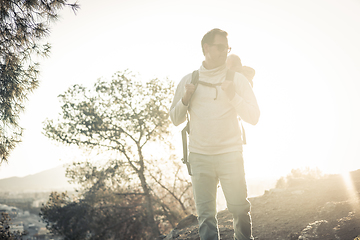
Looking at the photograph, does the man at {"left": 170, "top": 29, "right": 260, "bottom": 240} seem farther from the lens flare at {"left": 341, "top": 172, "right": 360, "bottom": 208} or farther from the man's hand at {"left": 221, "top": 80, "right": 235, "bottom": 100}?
the lens flare at {"left": 341, "top": 172, "right": 360, "bottom": 208}

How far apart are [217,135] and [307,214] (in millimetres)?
3104

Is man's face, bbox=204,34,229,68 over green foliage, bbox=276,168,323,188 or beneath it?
over

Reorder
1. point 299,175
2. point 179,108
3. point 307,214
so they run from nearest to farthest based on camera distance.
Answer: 1. point 179,108
2. point 307,214
3. point 299,175

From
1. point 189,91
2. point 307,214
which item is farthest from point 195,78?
point 307,214

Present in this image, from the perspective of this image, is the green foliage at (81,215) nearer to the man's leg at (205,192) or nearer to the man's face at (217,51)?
the man's leg at (205,192)

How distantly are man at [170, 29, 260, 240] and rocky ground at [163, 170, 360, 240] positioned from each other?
5.06ft

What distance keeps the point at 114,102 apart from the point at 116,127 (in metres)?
1.39

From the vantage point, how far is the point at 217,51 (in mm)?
2357

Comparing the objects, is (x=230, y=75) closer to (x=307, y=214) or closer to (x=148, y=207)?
(x=307, y=214)

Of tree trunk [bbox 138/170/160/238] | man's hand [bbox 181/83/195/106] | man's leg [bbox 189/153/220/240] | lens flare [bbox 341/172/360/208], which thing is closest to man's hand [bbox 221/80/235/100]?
man's hand [bbox 181/83/195/106]

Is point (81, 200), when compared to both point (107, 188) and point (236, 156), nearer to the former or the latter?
point (107, 188)

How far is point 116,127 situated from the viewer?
45.3 feet

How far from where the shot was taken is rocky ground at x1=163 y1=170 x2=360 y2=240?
3.45 metres

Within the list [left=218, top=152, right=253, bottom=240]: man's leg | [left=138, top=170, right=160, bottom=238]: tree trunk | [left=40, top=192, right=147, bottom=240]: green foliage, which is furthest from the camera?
[left=138, top=170, right=160, bottom=238]: tree trunk
